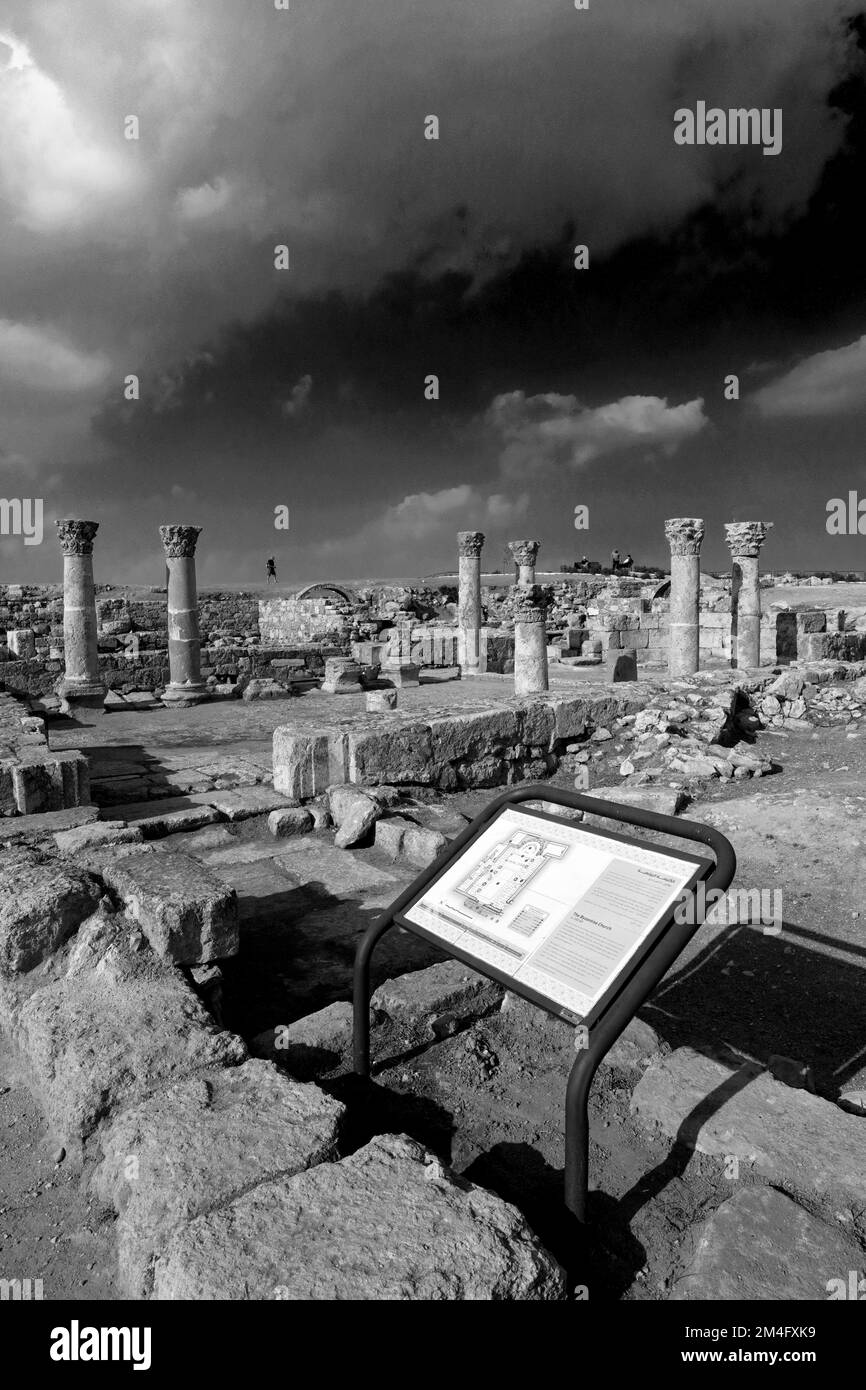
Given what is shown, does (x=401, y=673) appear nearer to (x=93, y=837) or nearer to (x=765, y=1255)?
(x=93, y=837)

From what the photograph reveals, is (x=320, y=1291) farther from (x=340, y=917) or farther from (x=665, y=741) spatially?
(x=665, y=741)

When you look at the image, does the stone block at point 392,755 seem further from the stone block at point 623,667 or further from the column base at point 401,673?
the column base at point 401,673

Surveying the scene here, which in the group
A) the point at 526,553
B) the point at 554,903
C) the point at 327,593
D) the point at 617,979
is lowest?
the point at 617,979

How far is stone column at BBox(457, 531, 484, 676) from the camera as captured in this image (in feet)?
70.6

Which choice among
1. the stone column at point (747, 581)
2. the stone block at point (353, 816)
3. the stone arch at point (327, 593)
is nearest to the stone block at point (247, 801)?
the stone block at point (353, 816)

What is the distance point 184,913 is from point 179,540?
14.6m

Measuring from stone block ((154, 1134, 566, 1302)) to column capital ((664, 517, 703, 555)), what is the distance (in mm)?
16606

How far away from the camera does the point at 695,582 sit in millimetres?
17672

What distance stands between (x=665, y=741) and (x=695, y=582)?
874cm

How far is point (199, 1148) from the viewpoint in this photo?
2.45m

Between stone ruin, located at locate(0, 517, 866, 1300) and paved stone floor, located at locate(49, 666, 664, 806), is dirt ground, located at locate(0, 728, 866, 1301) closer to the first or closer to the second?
stone ruin, located at locate(0, 517, 866, 1300)

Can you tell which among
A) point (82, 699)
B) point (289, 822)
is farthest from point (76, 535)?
point (289, 822)

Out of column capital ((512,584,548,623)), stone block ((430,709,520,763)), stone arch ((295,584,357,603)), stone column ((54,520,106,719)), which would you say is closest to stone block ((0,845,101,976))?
stone block ((430,709,520,763))

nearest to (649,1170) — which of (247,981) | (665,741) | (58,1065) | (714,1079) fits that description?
(714,1079)
